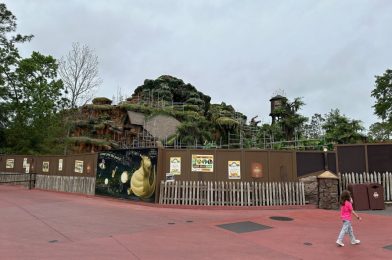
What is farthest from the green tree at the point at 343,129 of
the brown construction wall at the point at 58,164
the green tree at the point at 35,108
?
the green tree at the point at 35,108

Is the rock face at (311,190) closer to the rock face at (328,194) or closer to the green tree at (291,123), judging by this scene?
the rock face at (328,194)

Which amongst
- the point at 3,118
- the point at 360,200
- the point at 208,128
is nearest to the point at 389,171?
the point at 360,200

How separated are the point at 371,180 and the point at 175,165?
9.38m

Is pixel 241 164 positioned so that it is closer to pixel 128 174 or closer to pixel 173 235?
pixel 128 174

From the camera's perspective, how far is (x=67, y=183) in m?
19.7

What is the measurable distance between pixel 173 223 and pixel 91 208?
4.64 meters

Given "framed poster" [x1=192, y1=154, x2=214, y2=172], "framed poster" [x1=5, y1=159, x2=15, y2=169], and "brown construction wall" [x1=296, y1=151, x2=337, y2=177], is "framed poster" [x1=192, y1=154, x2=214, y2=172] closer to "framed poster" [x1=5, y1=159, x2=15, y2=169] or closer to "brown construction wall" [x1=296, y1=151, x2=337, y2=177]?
"brown construction wall" [x1=296, y1=151, x2=337, y2=177]

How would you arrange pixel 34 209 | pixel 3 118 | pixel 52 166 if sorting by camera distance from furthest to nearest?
pixel 3 118 → pixel 52 166 → pixel 34 209

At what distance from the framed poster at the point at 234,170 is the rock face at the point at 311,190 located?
10.1 feet

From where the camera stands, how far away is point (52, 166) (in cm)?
2228

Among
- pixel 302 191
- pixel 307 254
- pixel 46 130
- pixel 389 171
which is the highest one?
pixel 46 130

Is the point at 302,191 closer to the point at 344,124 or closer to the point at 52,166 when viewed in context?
the point at 52,166

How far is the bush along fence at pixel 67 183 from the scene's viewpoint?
1788 cm

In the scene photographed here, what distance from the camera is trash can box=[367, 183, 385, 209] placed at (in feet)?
42.9
